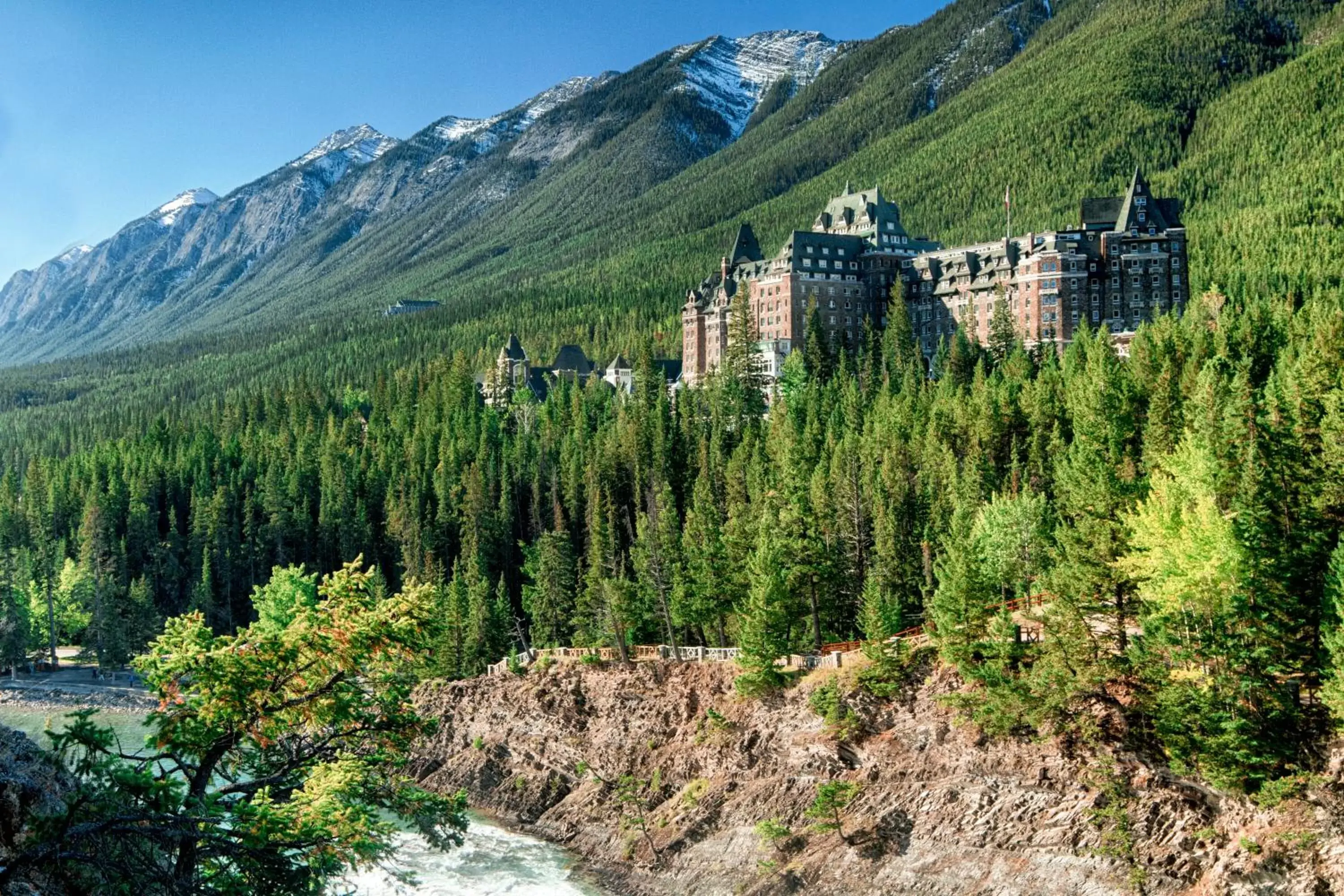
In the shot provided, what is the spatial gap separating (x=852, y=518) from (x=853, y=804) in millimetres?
24322

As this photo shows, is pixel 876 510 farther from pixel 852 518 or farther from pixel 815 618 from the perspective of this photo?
pixel 815 618

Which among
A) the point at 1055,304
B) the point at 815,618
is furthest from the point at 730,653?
the point at 1055,304

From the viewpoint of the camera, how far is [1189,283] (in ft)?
439

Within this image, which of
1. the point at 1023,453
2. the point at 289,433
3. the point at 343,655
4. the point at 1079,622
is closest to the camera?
the point at 343,655

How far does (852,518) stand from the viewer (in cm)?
7519

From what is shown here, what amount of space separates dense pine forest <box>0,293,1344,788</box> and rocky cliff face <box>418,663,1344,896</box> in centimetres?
248

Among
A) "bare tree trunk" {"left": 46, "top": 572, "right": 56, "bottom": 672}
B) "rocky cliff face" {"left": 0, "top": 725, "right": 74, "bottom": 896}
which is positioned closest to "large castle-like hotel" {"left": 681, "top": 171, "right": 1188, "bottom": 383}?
"bare tree trunk" {"left": 46, "top": 572, "right": 56, "bottom": 672}

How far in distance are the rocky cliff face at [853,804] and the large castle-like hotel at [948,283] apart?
65.9m

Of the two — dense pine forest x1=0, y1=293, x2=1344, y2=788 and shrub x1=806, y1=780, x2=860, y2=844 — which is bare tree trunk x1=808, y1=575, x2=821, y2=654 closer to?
dense pine forest x1=0, y1=293, x2=1344, y2=788

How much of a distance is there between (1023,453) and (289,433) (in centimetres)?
10743

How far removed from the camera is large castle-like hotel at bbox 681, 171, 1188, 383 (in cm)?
12569

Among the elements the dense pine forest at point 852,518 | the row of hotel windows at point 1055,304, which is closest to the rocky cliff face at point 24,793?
the dense pine forest at point 852,518

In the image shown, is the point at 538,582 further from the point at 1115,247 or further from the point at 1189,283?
the point at 1189,283

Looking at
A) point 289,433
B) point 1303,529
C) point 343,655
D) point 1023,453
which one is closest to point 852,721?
point 1303,529
